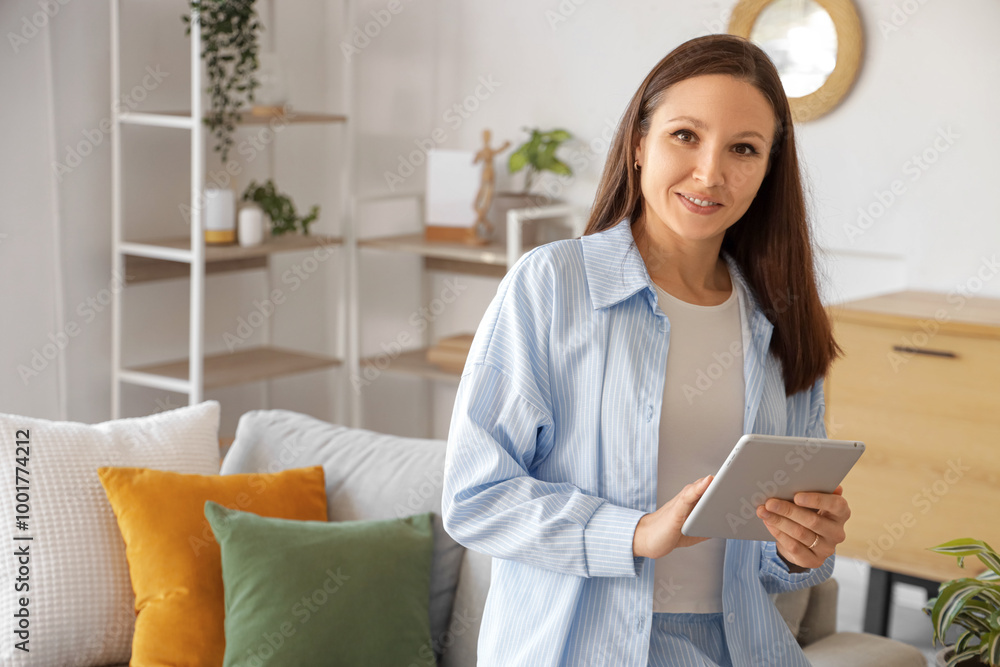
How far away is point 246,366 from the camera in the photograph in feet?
11.7

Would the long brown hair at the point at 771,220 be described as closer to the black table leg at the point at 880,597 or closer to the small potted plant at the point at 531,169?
the black table leg at the point at 880,597

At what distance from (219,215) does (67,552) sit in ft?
5.42

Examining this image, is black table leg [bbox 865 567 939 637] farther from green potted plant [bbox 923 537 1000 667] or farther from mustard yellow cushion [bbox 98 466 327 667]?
mustard yellow cushion [bbox 98 466 327 667]

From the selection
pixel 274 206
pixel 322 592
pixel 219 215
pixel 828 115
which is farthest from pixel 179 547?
pixel 828 115

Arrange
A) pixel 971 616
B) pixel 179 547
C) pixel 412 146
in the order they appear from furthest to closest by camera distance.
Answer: pixel 412 146 < pixel 179 547 < pixel 971 616

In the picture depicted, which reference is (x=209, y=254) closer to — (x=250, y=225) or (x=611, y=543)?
(x=250, y=225)

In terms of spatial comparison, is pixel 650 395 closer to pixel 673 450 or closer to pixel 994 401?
pixel 673 450

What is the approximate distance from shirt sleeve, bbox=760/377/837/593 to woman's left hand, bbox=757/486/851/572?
0.44 ft

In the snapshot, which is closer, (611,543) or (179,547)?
(611,543)

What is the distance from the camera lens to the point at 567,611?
1.19m

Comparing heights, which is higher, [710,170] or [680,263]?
[710,170]

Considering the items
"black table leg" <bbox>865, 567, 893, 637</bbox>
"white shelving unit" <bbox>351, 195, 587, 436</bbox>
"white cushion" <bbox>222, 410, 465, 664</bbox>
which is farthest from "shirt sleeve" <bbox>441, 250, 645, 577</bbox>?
"white shelving unit" <bbox>351, 195, 587, 436</bbox>

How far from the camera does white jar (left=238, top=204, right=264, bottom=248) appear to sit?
3.39 m

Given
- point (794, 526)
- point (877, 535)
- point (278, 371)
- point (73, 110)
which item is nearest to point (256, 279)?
point (278, 371)
